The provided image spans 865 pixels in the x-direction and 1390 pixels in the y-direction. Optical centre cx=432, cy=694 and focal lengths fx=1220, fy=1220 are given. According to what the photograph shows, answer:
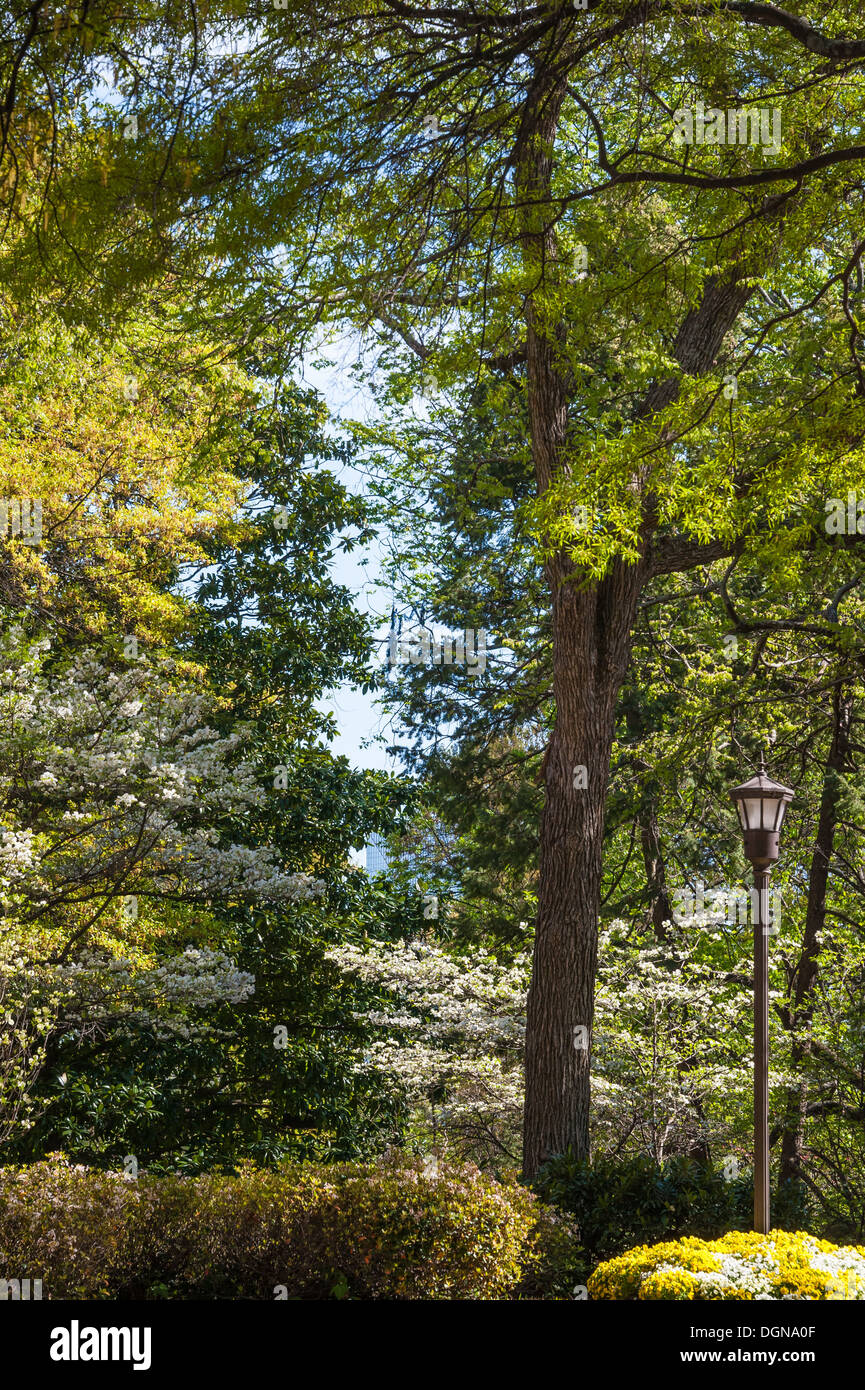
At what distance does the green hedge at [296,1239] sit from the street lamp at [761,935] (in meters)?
1.12

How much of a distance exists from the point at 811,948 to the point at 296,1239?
23.3 feet

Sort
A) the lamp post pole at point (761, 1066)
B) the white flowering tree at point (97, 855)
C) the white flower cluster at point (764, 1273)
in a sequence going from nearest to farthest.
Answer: the white flower cluster at point (764, 1273) < the lamp post pole at point (761, 1066) < the white flowering tree at point (97, 855)

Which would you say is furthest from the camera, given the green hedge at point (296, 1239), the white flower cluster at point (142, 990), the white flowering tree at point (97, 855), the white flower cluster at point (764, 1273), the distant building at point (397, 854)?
the distant building at point (397, 854)

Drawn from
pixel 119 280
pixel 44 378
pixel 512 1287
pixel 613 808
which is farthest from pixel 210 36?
pixel 613 808

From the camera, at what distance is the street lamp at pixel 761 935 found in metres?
6.56

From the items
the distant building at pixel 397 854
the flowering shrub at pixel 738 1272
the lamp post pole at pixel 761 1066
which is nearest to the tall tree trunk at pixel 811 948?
the lamp post pole at pixel 761 1066

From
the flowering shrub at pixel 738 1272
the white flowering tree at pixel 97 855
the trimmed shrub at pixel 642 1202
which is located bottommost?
the trimmed shrub at pixel 642 1202

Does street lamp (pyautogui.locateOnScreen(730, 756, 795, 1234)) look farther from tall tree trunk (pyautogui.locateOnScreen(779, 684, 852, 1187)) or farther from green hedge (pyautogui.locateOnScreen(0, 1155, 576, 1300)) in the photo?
tall tree trunk (pyautogui.locateOnScreen(779, 684, 852, 1187))

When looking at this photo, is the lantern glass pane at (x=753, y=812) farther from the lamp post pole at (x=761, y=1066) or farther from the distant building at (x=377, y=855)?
the distant building at (x=377, y=855)

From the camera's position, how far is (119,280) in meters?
5.28

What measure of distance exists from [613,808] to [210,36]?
9.69 m

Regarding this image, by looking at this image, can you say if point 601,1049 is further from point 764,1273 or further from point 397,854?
point 397,854

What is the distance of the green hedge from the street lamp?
3.69 feet
